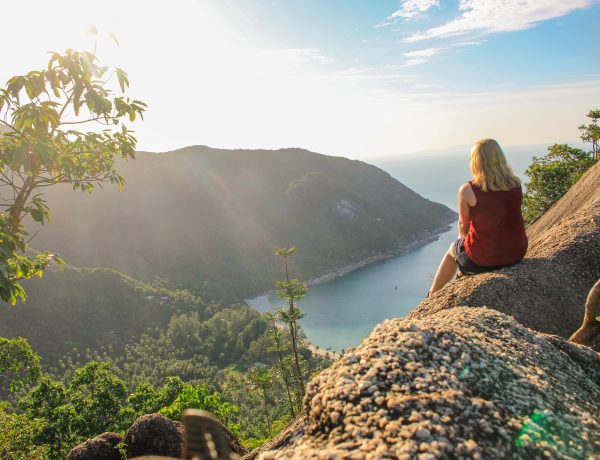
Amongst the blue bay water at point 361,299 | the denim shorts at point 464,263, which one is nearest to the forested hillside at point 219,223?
the blue bay water at point 361,299

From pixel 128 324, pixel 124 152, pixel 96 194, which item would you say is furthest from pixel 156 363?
pixel 96 194

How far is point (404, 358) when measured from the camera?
3754mm

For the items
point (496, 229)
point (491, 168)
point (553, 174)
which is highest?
point (553, 174)

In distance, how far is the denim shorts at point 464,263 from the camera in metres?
7.75

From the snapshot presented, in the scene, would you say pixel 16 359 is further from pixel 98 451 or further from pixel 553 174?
pixel 553 174

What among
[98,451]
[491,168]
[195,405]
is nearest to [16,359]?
[98,451]

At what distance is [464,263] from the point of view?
7.81 meters

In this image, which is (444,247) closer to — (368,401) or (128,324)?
(128,324)

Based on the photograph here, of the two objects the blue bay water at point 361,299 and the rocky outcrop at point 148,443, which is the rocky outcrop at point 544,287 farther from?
the blue bay water at point 361,299

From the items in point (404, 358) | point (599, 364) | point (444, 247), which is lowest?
point (444, 247)

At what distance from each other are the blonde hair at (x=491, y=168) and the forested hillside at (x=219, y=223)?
125304 mm

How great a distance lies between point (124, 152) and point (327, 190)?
181141 millimetres

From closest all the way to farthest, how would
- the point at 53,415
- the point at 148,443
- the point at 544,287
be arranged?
the point at 544,287
the point at 148,443
the point at 53,415

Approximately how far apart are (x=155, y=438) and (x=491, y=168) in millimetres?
9746
